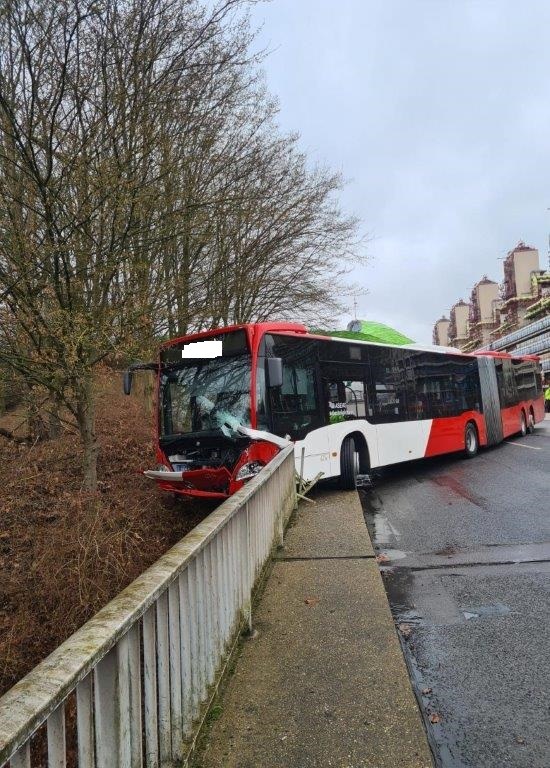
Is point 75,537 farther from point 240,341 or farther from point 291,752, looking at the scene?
point 291,752

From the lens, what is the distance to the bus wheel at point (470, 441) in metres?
14.3

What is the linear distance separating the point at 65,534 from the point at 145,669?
5.15m

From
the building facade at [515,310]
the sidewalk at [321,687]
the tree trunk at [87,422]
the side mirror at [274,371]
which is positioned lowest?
the sidewalk at [321,687]

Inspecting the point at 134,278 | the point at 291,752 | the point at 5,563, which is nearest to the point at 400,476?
the point at 134,278

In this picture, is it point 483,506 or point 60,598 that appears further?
point 483,506

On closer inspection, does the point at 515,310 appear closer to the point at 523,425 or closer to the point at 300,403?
the point at 523,425

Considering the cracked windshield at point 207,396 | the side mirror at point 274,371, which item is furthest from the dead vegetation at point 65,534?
the side mirror at point 274,371

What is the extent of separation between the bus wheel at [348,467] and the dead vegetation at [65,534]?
2.57m

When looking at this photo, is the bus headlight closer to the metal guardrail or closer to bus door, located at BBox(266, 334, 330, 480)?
bus door, located at BBox(266, 334, 330, 480)

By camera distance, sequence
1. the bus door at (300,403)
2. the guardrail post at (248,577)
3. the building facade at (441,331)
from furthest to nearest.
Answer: the building facade at (441,331) → the bus door at (300,403) → the guardrail post at (248,577)

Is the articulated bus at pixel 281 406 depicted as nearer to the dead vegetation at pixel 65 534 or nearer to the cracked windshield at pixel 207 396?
the cracked windshield at pixel 207 396

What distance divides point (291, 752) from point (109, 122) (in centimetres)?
755

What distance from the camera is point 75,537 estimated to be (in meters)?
6.29

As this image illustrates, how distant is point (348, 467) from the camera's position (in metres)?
9.41
